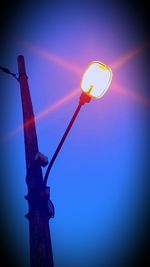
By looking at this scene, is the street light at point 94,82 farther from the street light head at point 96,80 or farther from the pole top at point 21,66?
the pole top at point 21,66

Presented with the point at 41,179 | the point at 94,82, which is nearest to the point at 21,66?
the point at 94,82

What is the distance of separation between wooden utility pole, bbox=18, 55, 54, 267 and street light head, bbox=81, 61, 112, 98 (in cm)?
91

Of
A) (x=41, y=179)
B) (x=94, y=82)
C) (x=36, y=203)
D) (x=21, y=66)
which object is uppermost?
(x=21, y=66)

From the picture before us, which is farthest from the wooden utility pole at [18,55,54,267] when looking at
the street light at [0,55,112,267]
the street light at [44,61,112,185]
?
the street light at [44,61,112,185]

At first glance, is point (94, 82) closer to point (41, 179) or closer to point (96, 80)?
point (96, 80)

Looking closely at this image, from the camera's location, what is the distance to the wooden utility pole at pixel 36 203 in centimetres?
238

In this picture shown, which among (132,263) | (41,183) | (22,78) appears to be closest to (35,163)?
(41,183)

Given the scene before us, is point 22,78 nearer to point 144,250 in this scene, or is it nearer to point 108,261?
point 108,261

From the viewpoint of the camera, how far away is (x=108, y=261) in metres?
35.7

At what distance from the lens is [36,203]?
2666 mm

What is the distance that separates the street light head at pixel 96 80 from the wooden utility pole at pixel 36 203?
914 millimetres

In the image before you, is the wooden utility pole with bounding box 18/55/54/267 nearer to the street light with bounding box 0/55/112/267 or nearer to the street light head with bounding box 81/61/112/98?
the street light with bounding box 0/55/112/267

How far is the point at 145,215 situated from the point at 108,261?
22.6m

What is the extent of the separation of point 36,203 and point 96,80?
5.25 ft
